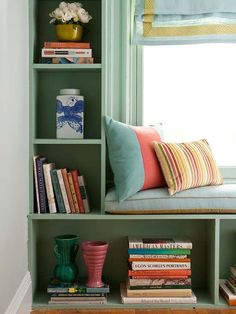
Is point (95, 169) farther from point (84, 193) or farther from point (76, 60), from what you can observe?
point (76, 60)

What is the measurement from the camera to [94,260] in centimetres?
338

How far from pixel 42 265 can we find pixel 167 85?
134 cm

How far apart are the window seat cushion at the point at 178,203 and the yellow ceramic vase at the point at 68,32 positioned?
3.12 feet

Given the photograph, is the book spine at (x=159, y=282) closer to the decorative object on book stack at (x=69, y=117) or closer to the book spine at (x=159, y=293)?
the book spine at (x=159, y=293)

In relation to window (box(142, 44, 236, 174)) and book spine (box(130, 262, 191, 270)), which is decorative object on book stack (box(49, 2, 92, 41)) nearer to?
window (box(142, 44, 236, 174))

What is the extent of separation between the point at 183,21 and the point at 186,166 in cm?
90

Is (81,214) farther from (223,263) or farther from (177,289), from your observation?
(223,263)

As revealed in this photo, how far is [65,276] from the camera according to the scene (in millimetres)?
3426

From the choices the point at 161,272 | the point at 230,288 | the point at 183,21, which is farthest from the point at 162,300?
the point at 183,21

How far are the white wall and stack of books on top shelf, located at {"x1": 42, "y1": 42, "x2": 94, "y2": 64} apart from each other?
0.61 ft

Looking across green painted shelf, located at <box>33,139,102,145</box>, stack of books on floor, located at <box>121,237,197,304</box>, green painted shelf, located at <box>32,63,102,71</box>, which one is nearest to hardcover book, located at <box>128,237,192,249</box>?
stack of books on floor, located at <box>121,237,197,304</box>

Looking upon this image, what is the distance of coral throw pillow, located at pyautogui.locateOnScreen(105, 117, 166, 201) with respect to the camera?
3332 mm

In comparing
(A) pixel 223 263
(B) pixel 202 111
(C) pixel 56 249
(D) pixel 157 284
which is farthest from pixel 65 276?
(B) pixel 202 111

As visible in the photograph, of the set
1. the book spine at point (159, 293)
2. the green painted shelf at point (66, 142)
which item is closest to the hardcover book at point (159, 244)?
the book spine at point (159, 293)
